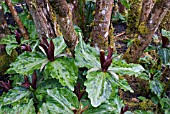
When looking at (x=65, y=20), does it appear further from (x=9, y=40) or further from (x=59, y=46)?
(x=9, y=40)

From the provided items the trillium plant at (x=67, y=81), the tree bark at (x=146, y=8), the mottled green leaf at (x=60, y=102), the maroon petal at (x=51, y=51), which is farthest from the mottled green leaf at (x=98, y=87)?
the tree bark at (x=146, y=8)

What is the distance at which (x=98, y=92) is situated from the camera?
893 mm

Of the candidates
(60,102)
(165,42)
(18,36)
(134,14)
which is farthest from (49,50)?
(134,14)

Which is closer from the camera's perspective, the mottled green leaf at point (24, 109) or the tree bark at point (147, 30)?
the mottled green leaf at point (24, 109)

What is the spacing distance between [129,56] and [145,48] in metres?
0.15

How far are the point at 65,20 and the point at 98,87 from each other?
1.22ft

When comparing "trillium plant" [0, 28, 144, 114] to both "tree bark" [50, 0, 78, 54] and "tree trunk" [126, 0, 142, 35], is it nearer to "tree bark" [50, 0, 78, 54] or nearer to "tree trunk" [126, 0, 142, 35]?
"tree bark" [50, 0, 78, 54]

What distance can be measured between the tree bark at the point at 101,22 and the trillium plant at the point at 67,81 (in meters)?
0.31

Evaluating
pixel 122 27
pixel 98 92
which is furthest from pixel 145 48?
pixel 122 27

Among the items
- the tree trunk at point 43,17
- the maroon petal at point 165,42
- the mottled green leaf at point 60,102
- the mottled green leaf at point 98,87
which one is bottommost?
the maroon petal at point 165,42

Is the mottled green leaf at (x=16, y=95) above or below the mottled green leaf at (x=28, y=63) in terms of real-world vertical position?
below

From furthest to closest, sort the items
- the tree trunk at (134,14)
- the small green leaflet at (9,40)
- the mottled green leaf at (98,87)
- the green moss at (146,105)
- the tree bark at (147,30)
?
the tree trunk at (134,14) → the small green leaflet at (9,40) → the green moss at (146,105) → the tree bark at (147,30) → the mottled green leaf at (98,87)

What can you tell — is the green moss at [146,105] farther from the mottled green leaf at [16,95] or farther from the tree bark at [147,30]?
the mottled green leaf at [16,95]

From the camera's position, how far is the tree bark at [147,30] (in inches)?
52.3
